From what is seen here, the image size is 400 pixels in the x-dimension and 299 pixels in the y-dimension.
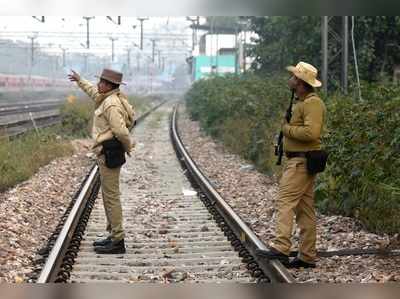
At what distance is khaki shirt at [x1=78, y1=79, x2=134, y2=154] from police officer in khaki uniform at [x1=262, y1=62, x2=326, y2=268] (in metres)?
1.75

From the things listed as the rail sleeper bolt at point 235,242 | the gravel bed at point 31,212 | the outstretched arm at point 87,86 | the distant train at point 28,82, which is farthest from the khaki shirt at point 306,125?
the distant train at point 28,82

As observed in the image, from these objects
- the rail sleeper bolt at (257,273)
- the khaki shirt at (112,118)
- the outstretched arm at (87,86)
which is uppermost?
the outstretched arm at (87,86)

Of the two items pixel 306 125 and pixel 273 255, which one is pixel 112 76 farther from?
pixel 273 255

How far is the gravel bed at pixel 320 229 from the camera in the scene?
6465mm

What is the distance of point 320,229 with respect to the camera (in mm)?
8711

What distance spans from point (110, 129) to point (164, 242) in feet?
5.46

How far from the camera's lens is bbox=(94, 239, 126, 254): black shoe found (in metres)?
7.49

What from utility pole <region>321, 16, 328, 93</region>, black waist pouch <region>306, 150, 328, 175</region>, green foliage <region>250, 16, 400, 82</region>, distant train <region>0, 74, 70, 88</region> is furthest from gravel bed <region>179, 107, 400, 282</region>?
distant train <region>0, 74, 70, 88</region>

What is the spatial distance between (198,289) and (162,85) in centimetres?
6903

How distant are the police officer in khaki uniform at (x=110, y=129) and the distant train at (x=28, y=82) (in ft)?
107

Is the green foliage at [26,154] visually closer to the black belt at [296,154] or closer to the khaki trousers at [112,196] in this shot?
the khaki trousers at [112,196]

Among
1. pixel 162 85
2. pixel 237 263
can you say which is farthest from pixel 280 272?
pixel 162 85

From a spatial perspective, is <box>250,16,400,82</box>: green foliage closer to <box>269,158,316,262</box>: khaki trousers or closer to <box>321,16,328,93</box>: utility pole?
<box>321,16,328,93</box>: utility pole

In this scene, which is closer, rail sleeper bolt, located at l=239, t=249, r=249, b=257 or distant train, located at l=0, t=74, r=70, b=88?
rail sleeper bolt, located at l=239, t=249, r=249, b=257
